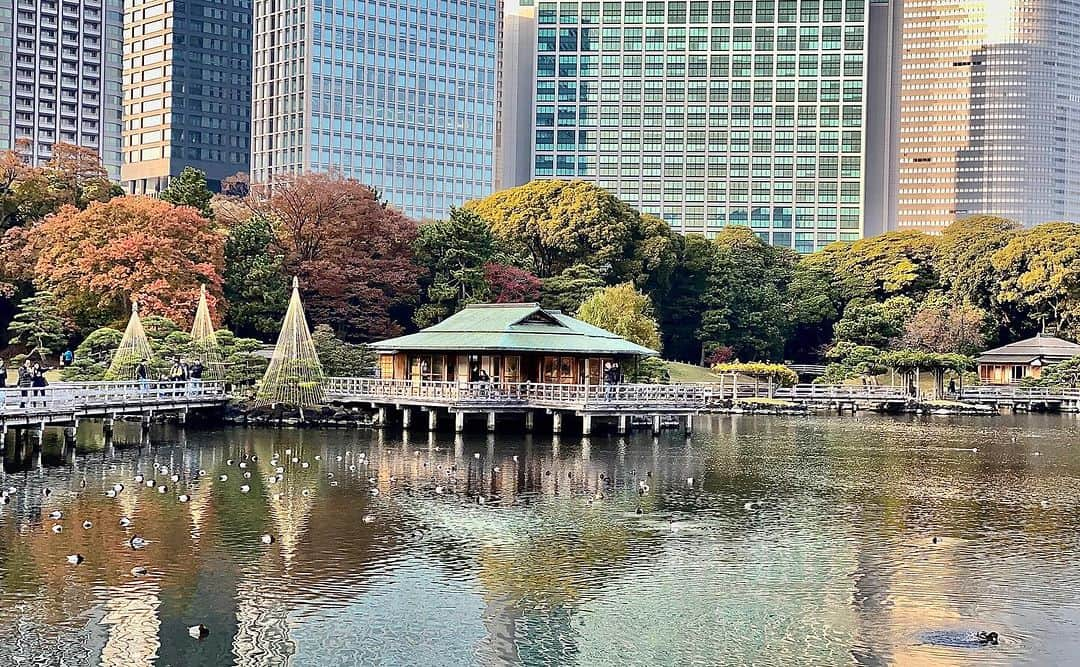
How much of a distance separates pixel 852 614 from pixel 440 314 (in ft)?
175

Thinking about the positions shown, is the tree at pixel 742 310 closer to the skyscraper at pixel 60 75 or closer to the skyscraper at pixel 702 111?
the skyscraper at pixel 702 111

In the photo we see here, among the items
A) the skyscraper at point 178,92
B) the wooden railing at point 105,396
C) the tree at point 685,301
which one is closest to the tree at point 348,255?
the wooden railing at point 105,396

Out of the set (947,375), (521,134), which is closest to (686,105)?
(521,134)

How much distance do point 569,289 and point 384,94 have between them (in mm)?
67413

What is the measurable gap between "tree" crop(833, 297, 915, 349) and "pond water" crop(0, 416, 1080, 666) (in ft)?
158

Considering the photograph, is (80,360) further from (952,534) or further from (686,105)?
(686,105)

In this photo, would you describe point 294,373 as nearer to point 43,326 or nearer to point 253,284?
point 43,326

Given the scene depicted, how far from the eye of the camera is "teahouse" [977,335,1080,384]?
280 ft

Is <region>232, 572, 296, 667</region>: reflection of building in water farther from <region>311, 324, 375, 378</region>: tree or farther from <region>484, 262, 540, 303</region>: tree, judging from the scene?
<region>484, 262, 540, 303</region>: tree

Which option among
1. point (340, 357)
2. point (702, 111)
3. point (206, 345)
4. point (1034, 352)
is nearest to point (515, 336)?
point (340, 357)

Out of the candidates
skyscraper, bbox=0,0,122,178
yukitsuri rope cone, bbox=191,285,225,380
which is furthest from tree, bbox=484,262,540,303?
skyscraper, bbox=0,0,122,178

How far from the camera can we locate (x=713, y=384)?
79.2m

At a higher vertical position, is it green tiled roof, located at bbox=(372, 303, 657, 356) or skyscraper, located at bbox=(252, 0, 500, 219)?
skyscraper, located at bbox=(252, 0, 500, 219)

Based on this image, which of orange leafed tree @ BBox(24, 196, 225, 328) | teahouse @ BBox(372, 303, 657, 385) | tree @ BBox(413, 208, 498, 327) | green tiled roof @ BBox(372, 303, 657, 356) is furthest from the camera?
tree @ BBox(413, 208, 498, 327)
